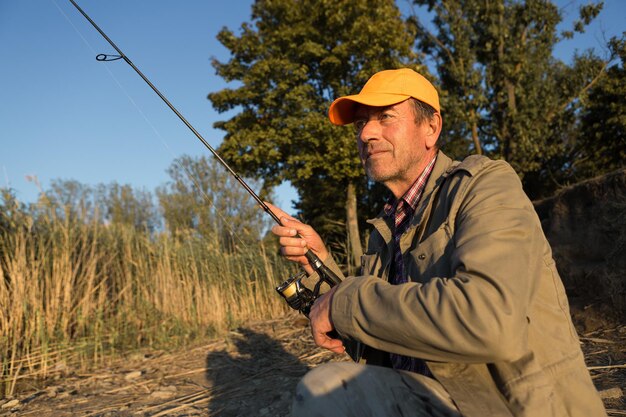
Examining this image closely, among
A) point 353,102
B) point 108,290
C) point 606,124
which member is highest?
point 606,124

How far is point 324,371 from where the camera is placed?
56.9 inches

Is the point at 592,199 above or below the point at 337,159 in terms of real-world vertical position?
below

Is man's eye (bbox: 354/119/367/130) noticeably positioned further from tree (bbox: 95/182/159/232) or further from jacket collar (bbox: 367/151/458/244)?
tree (bbox: 95/182/159/232)

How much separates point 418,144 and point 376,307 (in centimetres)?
102

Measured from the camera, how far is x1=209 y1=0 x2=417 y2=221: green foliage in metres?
15.8

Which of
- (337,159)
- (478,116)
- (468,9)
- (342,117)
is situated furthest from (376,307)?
(468,9)

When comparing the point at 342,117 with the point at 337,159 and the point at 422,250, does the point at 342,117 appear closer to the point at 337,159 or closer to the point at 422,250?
the point at 422,250

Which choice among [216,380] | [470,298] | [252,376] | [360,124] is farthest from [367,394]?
[216,380]

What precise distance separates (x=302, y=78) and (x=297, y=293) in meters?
15.1

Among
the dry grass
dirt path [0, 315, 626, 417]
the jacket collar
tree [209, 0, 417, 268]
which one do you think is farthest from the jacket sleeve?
tree [209, 0, 417, 268]

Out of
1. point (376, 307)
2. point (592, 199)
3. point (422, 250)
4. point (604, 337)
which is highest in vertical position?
point (592, 199)

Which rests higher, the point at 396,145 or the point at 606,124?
the point at 606,124

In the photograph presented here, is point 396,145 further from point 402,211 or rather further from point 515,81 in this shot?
point 515,81

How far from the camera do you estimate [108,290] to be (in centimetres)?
651
